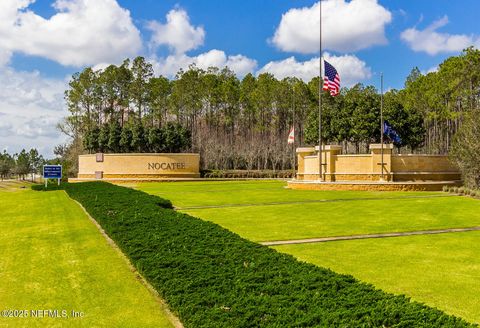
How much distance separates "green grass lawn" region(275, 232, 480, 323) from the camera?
7.50 m

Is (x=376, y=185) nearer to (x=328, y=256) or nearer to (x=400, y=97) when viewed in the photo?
(x=328, y=256)

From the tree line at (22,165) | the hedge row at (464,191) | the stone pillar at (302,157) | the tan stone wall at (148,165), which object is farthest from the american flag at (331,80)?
the tree line at (22,165)

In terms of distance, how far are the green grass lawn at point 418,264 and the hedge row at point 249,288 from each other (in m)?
1.61

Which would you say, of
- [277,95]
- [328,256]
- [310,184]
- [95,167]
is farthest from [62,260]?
[277,95]

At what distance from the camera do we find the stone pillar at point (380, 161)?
31.3 meters

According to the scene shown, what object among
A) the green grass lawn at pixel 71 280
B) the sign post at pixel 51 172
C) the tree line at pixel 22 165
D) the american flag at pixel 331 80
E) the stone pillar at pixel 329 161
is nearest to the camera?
the green grass lawn at pixel 71 280

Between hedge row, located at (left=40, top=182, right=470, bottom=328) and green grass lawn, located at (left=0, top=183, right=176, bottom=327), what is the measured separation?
42 cm

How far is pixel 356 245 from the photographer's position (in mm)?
11742

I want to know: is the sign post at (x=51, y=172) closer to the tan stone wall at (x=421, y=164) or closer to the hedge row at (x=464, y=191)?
the tan stone wall at (x=421, y=164)

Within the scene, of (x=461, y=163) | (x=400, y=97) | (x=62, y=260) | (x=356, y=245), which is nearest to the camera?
(x=62, y=260)

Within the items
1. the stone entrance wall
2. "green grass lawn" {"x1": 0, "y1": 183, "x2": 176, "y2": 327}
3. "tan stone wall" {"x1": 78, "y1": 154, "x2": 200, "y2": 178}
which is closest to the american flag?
the stone entrance wall

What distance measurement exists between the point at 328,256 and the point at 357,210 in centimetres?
917

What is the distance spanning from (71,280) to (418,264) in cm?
754

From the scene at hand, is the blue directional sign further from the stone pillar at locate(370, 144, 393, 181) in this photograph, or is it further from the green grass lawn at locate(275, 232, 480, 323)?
the green grass lawn at locate(275, 232, 480, 323)
